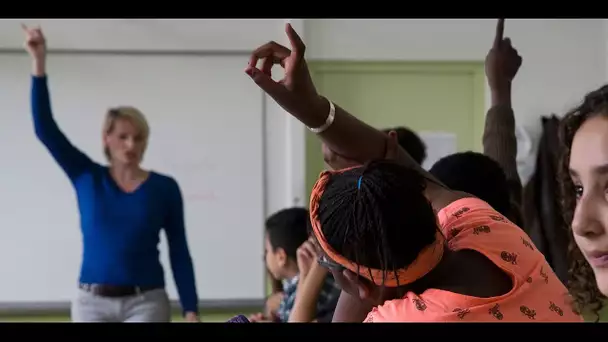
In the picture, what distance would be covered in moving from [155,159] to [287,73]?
67.9 inches

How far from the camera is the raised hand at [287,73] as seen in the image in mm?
566

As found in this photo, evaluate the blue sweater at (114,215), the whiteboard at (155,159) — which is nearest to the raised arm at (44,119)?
the blue sweater at (114,215)

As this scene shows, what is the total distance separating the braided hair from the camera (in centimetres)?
55

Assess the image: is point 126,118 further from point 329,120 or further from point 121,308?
point 329,120

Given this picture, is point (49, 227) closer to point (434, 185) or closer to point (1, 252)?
point (1, 252)

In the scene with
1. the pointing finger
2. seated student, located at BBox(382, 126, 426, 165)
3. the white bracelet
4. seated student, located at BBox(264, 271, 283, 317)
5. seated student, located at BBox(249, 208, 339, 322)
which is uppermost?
the pointing finger

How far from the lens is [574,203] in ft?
2.18

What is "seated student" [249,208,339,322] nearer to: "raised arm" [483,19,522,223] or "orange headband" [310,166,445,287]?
"raised arm" [483,19,522,223]

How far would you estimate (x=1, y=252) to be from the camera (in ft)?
7.20

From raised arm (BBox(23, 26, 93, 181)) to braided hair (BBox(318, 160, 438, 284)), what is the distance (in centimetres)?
96

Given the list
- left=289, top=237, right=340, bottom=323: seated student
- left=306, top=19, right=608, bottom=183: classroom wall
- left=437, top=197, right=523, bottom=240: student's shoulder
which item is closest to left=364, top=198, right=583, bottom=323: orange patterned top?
left=437, top=197, right=523, bottom=240: student's shoulder

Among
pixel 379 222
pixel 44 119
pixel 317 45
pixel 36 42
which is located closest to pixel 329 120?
pixel 379 222

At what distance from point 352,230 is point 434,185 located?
16 cm
